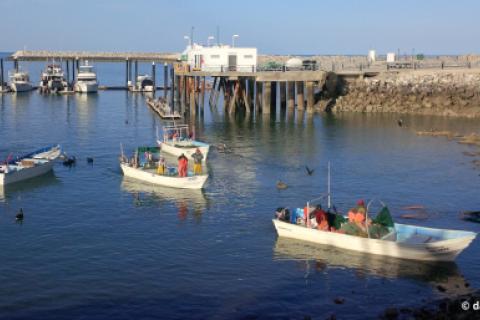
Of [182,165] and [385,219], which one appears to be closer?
[385,219]

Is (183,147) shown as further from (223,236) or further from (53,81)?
(53,81)

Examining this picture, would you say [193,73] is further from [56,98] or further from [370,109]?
[56,98]

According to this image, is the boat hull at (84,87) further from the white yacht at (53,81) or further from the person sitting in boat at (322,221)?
the person sitting in boat at (322,221)

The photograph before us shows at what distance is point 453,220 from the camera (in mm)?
30375

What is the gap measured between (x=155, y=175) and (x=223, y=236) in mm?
9993

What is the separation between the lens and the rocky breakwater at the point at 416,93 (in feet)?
221

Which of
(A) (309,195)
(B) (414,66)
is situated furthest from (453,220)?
(B) (414,66)

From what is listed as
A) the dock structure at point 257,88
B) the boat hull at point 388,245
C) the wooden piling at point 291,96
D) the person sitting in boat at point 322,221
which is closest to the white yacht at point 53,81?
the dock structure at point 257,88

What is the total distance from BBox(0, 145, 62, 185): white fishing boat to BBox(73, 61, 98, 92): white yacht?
59004mm

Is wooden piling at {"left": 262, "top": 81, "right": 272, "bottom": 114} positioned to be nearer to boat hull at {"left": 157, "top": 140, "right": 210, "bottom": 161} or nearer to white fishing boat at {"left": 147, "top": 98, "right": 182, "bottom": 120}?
white fishing boat at {"left": 147, "top": 98, "right": 182, "bottom": 120}

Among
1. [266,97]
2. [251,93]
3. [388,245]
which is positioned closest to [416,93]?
[266,97]

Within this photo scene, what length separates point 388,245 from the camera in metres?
25.2

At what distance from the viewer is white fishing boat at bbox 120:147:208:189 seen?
3575 cm

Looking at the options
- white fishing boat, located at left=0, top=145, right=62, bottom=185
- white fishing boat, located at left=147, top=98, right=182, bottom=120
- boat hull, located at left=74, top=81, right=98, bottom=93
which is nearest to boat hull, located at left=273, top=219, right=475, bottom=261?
white fishing boat, located at left=0, top=145, right=62, bottom=185
